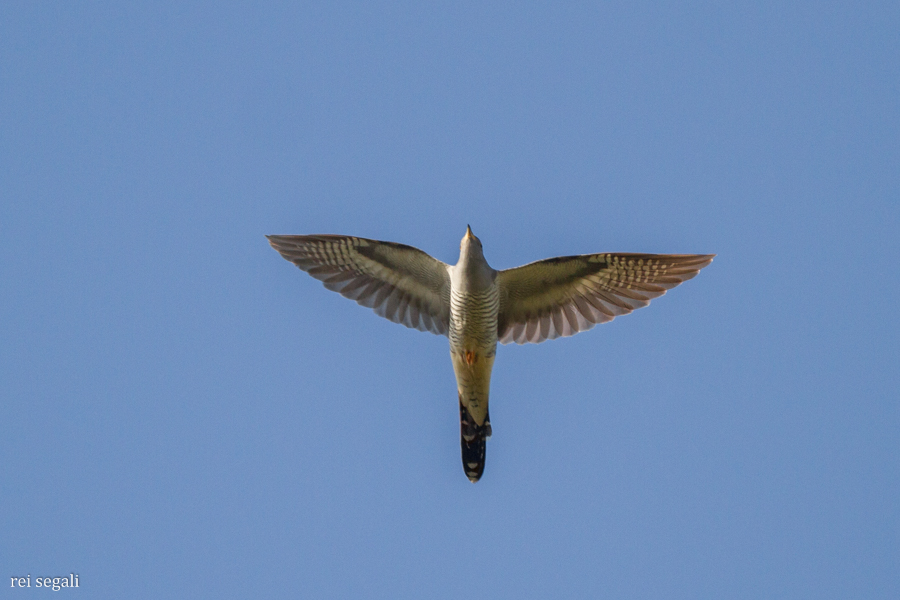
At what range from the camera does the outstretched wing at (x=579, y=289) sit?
1138 centimetres

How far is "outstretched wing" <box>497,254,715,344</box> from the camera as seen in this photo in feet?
37.3

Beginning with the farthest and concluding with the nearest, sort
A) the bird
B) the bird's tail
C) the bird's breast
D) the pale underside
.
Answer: the bird's tail, the pale underside, the bird, the bird's breast

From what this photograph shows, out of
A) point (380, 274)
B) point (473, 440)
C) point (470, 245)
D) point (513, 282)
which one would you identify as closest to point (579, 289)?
point (513, 282)

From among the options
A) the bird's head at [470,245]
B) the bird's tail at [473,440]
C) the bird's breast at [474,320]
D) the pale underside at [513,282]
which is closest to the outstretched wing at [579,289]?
the pale underside at [513,282]

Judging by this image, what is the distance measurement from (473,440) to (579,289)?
91.6 inches

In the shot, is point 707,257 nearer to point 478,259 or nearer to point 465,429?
point 478,259

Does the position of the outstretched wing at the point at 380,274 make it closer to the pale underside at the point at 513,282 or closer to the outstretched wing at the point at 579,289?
the pale underside at the point at 513,282

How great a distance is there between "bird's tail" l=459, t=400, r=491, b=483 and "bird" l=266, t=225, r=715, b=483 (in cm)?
1

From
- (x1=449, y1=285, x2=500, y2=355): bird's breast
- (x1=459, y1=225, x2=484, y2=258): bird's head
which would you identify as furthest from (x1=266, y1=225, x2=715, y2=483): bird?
(x1=459, y1=225, x2=484, y2=258): bird's head

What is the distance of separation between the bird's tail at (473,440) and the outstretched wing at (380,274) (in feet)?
3.85

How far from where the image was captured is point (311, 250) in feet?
38.6

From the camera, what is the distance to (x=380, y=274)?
1195 centimetres

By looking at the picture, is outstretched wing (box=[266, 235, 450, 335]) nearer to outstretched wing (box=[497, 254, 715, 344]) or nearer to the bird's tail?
outstretched wing (box=[497, 254, 715, 344])

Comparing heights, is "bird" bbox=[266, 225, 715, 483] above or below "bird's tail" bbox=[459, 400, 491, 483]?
above
